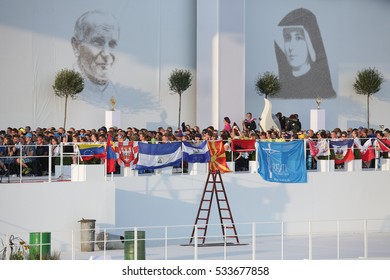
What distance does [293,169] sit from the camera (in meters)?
37.7

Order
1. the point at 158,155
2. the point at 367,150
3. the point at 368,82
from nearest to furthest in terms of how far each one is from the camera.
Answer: the point at 158,155 < the point at 367,150 < the point at 368,82

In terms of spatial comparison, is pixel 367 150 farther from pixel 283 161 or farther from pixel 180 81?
pixel 180 81

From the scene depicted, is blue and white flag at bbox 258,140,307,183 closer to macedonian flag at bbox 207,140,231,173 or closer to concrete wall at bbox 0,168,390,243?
concrete wall at bbox 0,168,390,243

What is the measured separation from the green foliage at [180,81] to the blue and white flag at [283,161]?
8.69m

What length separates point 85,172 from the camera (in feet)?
116

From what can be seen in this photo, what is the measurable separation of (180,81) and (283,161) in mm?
9178

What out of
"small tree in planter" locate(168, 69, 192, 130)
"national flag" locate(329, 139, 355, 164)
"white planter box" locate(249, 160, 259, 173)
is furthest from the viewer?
"small tree in planter" locate(168, 69, 192, 130)

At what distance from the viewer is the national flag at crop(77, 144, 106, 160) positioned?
35.1 meters

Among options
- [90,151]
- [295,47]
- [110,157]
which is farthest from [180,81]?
[90,151]

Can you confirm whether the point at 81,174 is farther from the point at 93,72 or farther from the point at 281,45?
the point at 281,45

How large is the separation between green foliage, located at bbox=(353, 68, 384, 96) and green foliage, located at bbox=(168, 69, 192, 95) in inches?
234

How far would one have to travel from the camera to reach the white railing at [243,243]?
1286 inches

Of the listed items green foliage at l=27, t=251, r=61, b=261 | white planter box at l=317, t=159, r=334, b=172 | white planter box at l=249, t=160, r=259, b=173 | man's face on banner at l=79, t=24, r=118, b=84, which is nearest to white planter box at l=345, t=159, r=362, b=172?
white planter box at l=317, t=159, r=334, b=172

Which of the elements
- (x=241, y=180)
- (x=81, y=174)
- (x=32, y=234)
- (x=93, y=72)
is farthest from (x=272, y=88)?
(x=32, y=234)
